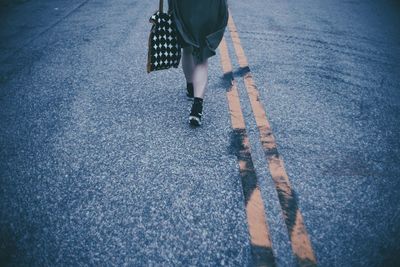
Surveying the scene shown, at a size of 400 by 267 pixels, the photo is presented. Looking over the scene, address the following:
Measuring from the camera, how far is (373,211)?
1974mm

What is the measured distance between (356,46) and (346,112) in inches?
100

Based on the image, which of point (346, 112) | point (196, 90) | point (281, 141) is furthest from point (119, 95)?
point (346, 112)

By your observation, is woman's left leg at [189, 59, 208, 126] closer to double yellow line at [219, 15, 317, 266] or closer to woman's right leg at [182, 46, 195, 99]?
woman's right leg at [182, 46, 195, 99]

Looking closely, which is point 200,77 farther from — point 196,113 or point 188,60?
point 196,113

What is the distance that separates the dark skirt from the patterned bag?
0.24ft

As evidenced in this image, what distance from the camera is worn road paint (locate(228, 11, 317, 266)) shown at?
1726 mm

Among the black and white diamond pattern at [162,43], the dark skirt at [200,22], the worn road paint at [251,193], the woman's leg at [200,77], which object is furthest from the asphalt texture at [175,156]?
the dark skirt at [200,22]

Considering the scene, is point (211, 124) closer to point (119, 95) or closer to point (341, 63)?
point (119, 95)

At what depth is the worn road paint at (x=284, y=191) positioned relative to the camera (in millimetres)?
1726

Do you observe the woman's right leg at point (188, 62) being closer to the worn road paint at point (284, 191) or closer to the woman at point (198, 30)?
the woman at point (198, 30)

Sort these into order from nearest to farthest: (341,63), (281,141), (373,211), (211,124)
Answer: (373,211) → (281,141) → (211,124) → (341,63)

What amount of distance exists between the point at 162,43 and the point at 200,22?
0.38 meters

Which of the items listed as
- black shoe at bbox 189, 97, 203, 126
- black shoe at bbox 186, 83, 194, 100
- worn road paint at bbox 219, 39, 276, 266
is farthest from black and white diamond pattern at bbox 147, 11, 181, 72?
worn road paint at bbox 219, 39, 276, 266

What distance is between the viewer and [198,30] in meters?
2.47
